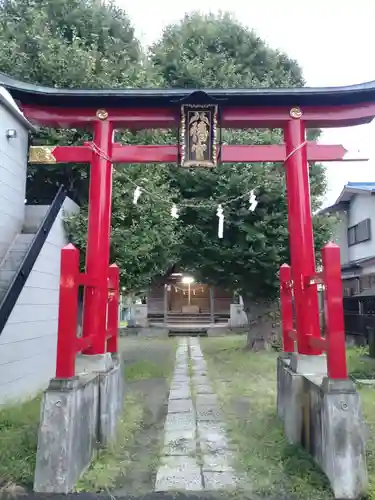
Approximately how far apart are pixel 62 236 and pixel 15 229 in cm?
98

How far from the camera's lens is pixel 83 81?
910 centimetres

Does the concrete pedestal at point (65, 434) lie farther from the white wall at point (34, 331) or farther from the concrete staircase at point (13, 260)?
the concrete staircase at point (13, 260)

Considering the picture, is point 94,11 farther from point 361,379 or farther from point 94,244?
point 361,379

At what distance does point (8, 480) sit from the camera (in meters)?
3.71

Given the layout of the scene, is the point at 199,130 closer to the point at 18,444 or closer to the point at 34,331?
the point at 34,331

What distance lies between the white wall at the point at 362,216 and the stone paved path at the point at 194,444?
11840mm

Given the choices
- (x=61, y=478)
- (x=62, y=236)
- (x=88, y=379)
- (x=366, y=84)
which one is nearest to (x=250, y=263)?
(x=62, y=236)

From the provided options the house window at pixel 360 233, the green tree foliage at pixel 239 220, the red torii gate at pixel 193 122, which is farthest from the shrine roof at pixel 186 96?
the house window at pixel 360 233

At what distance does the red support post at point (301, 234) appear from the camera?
5.13 metres

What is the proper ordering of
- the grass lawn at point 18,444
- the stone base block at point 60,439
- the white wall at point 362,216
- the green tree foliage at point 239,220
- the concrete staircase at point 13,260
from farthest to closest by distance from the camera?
the white wall at point 362,216, the green tree foliage at point 239,220, the concrete staircase at point 13,260, the grass lawn at point 18,444, the stone base block at point 60,439

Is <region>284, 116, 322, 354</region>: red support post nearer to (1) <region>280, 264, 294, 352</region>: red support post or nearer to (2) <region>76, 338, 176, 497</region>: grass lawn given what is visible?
(1) <region>280, 264, 294, 352</region>: red support post

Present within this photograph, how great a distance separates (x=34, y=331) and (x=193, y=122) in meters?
4.52

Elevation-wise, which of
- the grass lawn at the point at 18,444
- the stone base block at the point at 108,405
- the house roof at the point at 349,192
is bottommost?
the grass lawn at the point at 18,444

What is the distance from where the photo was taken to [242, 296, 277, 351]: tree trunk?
12891mm
